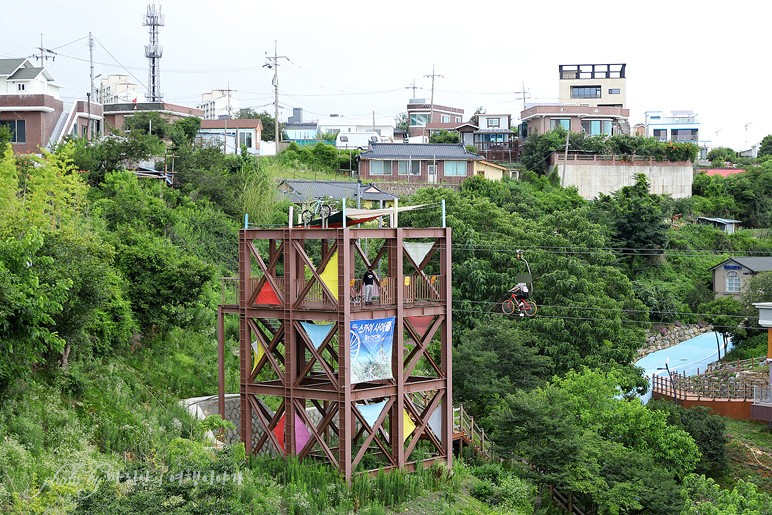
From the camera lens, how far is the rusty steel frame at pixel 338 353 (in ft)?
72.3

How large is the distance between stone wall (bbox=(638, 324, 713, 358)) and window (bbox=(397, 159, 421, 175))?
19.0m

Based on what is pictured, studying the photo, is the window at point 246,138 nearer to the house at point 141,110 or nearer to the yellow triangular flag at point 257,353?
the house at point 141,110

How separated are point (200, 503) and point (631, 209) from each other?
42118 millimetres

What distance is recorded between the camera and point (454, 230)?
39.3 m

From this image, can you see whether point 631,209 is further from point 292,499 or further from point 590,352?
point 292,499

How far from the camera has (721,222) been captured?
62.7 metres

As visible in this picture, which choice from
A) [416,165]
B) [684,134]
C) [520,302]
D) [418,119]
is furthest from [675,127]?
[520,302]

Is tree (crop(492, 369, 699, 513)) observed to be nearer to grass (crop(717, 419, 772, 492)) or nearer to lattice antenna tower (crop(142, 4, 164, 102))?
grass (crop(717, 419, 772, 492))

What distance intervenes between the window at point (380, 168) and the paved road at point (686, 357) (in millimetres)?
21271

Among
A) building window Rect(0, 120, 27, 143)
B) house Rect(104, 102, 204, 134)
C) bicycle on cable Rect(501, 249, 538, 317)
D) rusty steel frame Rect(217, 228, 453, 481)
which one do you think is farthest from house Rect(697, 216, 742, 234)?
rusty steel frame Rect(217, 228, 453, 481)

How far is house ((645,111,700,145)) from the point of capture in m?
97.6

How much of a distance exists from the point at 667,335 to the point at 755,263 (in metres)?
5.80

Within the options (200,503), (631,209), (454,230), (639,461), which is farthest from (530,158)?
(200,503)

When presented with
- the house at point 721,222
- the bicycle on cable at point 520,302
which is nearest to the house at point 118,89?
the house at point 721,222
